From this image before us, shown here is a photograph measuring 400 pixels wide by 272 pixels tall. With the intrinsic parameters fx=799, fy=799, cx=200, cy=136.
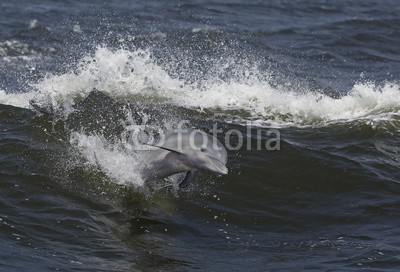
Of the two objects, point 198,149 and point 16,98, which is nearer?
point 198,149

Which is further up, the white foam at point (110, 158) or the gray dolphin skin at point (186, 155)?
the gray dolphin skin at point (186, 155)

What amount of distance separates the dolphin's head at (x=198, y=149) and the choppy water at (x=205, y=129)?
974 millimetres

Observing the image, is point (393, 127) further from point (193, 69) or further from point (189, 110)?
point (193, 69)

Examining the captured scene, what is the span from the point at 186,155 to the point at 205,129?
383 centimetres

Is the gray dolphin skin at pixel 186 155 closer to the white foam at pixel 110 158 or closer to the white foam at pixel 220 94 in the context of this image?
the white foam at pixel 110 158

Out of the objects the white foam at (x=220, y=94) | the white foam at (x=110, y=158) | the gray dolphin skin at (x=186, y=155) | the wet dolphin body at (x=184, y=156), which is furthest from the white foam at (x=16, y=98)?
the gray dolphin skin at (x=186, y=155)

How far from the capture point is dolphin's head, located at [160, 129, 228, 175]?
9.33 meters

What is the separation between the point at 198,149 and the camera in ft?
31.1

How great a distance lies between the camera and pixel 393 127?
14000 millimetres
